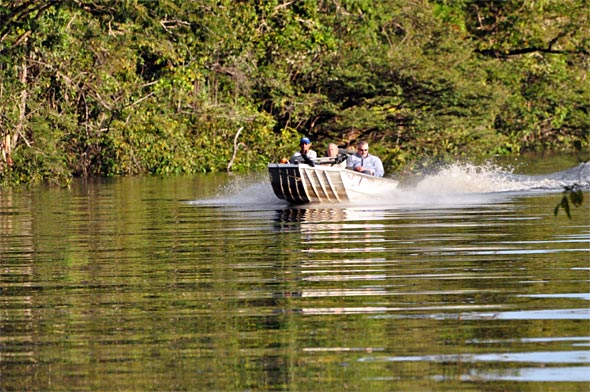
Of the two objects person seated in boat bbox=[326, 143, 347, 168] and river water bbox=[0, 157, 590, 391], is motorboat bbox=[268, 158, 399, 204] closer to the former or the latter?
person seated in boat bbox=[326, 143, 347, 168]

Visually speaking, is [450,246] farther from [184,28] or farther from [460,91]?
[460,91]


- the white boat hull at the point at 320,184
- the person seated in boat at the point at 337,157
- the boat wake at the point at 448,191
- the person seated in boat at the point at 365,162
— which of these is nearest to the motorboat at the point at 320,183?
the white boat hull at the point at 320,184

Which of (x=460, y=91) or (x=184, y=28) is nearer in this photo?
(x=184, y=28)

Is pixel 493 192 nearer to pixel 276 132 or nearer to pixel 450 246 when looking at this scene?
pixel 450 246

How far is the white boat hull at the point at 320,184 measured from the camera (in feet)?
84.4

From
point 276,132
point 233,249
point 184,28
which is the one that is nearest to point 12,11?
point 184,28

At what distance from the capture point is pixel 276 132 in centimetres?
4884

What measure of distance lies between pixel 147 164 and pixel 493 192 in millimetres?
17796

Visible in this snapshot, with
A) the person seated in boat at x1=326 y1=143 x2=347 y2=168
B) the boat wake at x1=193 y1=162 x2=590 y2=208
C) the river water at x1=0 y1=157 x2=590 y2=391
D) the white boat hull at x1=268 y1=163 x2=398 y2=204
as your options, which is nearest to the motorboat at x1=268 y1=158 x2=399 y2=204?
the white boat hull at x1=268 y1=163 x2=398 y2=204

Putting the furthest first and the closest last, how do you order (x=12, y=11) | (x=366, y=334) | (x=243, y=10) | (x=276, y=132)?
1. (x=276, y=132)
2. (x=243, y=10)
3. (x=12, y=11)
4. (x=366, y=334)

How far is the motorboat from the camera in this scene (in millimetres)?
25719

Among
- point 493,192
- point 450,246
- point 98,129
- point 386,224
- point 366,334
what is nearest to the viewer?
point 366,334

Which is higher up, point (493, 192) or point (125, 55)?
point (125, 55)

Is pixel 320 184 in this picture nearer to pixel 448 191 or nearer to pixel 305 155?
pixel 305 155
